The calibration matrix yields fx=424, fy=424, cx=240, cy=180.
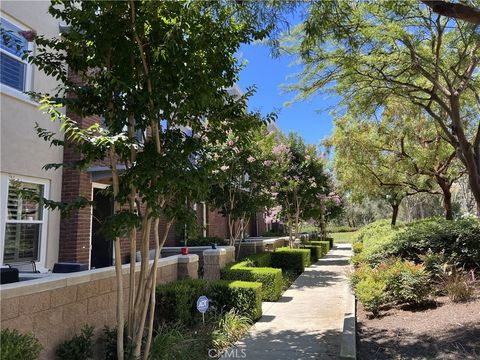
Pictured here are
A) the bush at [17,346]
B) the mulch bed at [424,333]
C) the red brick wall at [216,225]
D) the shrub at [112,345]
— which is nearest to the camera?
the bush at [17,346]

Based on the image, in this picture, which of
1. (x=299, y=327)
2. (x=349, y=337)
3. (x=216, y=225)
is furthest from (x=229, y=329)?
(x=216, y=225)

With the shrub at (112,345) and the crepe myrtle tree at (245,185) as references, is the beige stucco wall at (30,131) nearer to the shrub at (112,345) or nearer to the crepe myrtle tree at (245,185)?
the shrub at (112,345)

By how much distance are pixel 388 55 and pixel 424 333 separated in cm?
583

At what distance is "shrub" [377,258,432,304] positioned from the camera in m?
7.83

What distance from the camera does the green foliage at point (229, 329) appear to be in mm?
6418

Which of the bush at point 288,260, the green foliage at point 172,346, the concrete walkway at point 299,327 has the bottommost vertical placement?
the concrete walkway at point 299,327

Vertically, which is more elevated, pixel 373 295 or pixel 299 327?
pixel 373 295

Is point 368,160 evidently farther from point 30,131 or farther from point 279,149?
point 30,131

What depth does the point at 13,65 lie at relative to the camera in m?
8.08

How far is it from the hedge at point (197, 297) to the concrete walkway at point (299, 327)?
16.8 inches

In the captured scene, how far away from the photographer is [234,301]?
7.96 m

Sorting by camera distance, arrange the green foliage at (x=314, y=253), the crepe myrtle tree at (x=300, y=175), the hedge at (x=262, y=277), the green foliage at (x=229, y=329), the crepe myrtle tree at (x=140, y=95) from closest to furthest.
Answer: the crepe myrtle tree at (x=140, y=95) < the green foliage at (x=229, y=329) < the hedge at (x=262, y=277) < the crepe myrtle tree at (x=300, y=175) < the green foliage at (x=314, y=253)

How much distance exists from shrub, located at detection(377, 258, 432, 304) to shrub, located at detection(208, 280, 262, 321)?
253cm

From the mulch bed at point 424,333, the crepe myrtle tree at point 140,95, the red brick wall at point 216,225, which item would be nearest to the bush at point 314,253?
the red brick wall at point 216,225
